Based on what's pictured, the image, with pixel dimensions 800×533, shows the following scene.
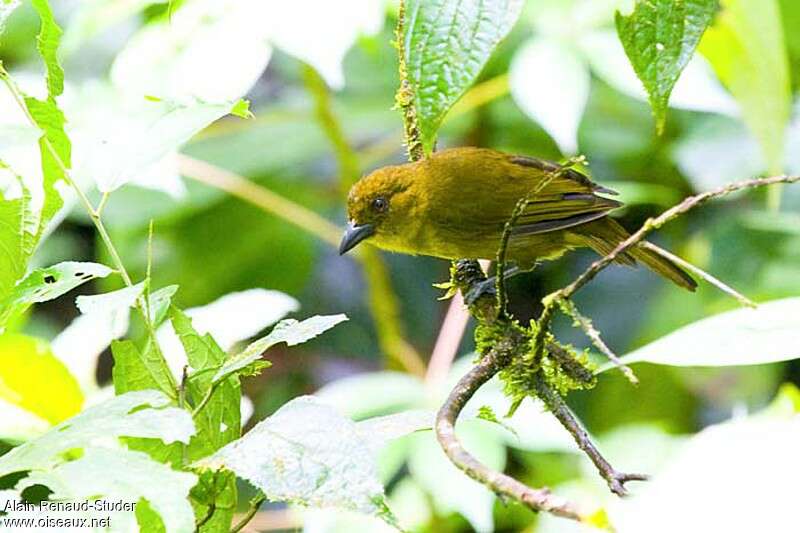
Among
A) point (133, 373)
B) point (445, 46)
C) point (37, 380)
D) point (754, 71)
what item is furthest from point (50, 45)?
point (754, 71)

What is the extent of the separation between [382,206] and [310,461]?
5.11 ft

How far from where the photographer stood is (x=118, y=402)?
3.25 feet

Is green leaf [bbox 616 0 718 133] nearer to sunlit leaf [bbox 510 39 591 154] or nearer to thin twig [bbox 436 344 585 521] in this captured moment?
thin twig [bbox 436 344 585 521]

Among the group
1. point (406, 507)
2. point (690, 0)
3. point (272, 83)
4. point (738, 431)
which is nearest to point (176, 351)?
point (690, 0)

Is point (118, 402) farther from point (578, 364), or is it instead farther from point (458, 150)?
point (458, 150)

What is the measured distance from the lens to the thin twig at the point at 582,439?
3.42ft

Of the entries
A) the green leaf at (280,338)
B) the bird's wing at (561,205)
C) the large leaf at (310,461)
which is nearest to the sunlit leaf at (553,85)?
the bird's wing at (561,205)

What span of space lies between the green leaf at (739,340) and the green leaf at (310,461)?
0.43 meters

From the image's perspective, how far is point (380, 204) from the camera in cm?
244

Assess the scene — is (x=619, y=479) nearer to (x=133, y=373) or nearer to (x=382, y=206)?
(x=133, y=373)

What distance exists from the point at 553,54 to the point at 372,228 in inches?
22.2

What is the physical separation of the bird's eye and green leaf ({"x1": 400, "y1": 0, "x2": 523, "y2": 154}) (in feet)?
4.83

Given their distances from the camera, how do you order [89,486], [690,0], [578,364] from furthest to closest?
[578,364]
[690,0]
[89,486]

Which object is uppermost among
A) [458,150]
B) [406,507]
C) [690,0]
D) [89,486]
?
[690,0]
